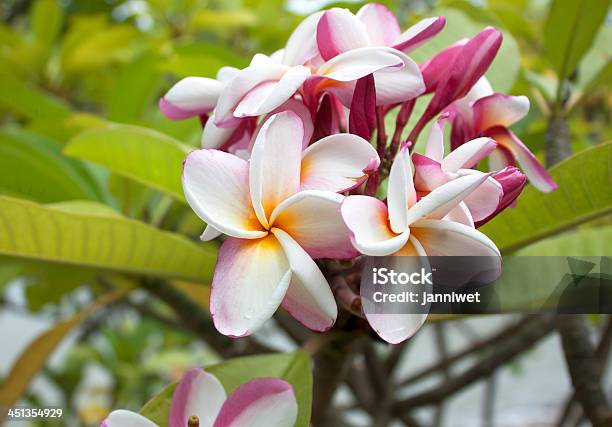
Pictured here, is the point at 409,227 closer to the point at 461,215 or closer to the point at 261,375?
the point at 461,215

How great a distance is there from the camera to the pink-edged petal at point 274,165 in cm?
35

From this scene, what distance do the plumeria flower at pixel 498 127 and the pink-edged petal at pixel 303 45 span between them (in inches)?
4.2

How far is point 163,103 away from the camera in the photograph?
0.49 m

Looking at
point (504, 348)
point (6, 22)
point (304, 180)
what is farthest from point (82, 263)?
point (6, 22)

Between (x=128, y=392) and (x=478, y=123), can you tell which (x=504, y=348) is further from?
(x=128, y=392)

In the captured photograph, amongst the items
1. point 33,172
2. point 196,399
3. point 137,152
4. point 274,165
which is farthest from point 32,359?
point 274,165

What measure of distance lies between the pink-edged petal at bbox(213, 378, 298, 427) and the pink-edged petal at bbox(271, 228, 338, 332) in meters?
0.05

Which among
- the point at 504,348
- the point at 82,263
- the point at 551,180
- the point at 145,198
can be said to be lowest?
the point at 504,348

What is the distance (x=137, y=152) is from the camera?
1.99ft

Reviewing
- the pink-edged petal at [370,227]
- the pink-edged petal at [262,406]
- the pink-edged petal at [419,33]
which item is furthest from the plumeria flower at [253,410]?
the pink-edged petal at [419,33]

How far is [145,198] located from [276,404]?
0.52 meters

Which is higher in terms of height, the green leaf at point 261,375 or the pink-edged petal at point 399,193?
the pink-edged petal at point 399,193

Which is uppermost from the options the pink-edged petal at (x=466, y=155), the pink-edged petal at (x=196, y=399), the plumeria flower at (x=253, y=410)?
the pink-edged petal at (x=466, y=155)

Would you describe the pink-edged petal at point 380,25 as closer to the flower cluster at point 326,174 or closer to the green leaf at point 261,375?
the flower cluster at point 326,174
